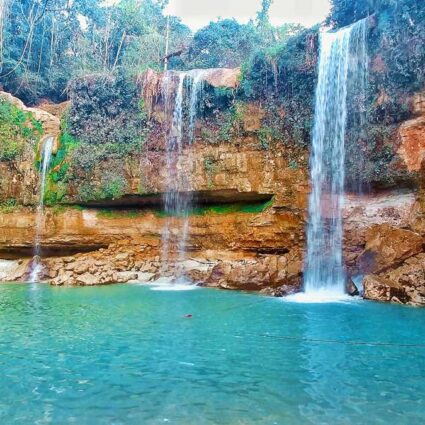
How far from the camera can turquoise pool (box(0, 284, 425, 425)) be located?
4266 millimetres

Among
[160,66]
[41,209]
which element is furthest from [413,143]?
[160,66]

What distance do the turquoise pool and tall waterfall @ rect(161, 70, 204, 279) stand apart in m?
6.71

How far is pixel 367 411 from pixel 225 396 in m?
1.44

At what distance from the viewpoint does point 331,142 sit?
14.4 meters

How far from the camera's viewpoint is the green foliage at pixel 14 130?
17.4m

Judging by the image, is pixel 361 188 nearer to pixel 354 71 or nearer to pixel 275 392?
pixel 354 71

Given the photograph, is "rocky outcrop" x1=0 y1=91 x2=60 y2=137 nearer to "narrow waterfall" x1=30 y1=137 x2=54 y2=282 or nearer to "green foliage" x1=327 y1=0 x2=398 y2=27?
"narrow waterfall" x1=30 y1=137 x2=54 y2=282

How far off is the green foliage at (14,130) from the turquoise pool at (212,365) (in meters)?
9.37

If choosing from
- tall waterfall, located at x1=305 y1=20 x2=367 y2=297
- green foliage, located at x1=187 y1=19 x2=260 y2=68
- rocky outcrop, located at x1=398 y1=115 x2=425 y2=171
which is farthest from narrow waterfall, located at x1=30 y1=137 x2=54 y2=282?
rocky outcrop, located at x1=398 y1=115 x2=425 y2=171

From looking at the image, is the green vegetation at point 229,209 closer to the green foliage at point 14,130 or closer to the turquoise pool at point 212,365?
the turquoise pool at point 212,365

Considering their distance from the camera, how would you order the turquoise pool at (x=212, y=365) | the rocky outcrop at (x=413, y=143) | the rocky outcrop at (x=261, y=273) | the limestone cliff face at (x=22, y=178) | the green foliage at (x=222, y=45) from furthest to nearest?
the green foliage at (x=222, y=45)
the limestone cliff face at (x=22, y=178)
the rocky outcrop at (x=261, y=273)
the rocky outcrop at (x=413, y=143)
the turquoise pool at (x=212, y=365)

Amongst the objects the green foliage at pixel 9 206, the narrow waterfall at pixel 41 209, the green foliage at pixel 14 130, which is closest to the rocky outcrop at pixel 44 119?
the green foliage at pixel 14 130

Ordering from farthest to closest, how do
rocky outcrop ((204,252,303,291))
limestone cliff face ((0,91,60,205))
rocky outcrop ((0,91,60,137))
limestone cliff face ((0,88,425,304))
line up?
rocky outcrop ((0,91,60,137)), limestone cliff face ((0,91,60,205)), rocky outcrop ((204,252,303,291)), limestone cliff face ((0,88,425,304))

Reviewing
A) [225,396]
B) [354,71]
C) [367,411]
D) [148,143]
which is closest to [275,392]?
[225,396]
